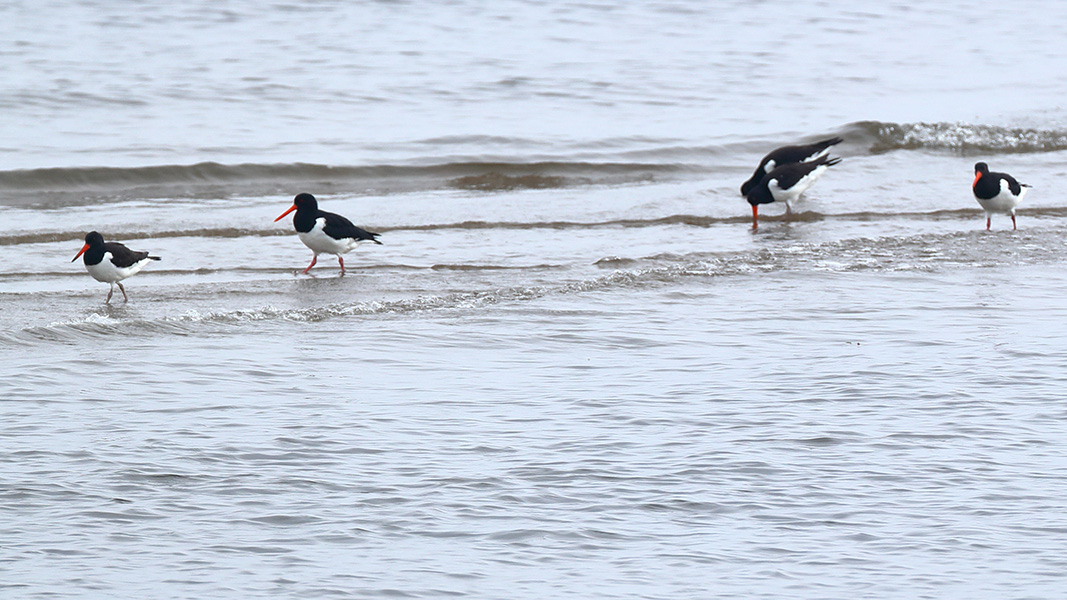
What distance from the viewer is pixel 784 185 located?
14.0m

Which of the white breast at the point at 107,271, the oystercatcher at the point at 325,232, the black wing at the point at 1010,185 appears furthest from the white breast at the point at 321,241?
the black wing at the point at 1010,185

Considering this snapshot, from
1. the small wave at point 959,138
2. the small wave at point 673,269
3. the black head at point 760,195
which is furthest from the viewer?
the small wave at point 959,138

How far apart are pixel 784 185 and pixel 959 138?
598 cm

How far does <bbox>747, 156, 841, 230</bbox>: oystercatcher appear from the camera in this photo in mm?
13750

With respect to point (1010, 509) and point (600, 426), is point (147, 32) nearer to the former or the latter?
point (600, 426)

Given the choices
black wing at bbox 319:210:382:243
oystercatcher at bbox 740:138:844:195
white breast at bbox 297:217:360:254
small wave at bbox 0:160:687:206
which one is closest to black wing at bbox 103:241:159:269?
white breast at bbox 297:217:360:254

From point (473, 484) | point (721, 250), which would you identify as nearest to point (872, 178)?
point (721, 250)

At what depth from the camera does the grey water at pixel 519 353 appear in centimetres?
470

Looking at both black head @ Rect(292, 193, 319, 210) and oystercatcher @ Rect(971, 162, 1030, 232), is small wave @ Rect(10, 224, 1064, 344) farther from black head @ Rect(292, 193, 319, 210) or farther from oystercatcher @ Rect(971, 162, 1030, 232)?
black head @ Rect(292, 193, 319, 210)

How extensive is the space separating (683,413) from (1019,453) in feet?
4.86

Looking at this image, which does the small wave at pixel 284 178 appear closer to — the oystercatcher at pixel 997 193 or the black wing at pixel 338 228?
the black wing at pixel 338 228

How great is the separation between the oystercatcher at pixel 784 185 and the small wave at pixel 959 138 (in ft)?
13.6

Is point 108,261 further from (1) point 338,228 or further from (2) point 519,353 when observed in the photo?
(2) point 519,353

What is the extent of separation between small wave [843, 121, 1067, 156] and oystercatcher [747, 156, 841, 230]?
416cm
